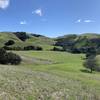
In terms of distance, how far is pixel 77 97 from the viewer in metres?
29.3

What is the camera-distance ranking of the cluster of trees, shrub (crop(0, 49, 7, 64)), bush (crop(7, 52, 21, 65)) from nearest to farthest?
shrub (crop(0, 49, 7, 64)) < the cluster of trees < bush (crop(7, 52, 21, 65))

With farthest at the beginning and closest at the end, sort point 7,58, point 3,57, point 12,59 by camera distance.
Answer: point 12,59, point 7,58, point 3,57

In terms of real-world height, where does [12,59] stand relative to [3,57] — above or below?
below

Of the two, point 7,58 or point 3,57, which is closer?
point 3,57

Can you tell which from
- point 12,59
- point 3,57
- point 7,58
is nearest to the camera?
point 3,57

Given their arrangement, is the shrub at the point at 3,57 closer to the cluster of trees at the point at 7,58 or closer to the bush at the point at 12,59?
the cluster of trees at the point at 7,58

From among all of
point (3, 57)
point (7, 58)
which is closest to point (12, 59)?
point (7, 58)

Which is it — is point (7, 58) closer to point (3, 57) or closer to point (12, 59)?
point (3, 57)

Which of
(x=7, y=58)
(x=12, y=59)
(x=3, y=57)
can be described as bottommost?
(x=12, y=59)

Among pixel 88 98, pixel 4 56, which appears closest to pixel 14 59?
pixel 4 56

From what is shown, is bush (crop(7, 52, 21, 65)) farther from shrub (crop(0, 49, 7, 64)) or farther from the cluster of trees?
shrub (crop(0, 49, 7, 64))

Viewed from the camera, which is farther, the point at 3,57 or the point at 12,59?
the point at 12,59

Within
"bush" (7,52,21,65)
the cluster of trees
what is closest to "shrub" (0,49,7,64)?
the cluster of trees

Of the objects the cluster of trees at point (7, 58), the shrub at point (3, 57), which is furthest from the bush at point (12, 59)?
the shrub at point (3, 57)
